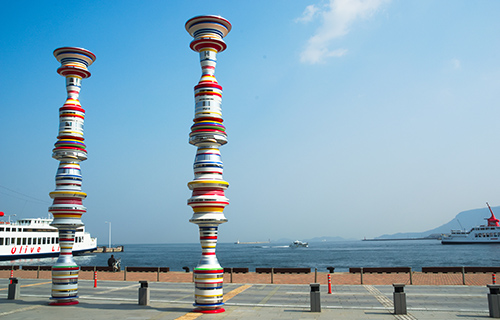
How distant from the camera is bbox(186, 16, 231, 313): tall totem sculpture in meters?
16.5

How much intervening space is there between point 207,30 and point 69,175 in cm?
992

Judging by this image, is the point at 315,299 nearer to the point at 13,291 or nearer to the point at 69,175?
the point at 69,175

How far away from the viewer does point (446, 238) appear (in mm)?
163625

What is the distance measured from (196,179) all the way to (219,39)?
21.3 feet

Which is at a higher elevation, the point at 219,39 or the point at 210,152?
the point at 219,39

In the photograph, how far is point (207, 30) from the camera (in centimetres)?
1823

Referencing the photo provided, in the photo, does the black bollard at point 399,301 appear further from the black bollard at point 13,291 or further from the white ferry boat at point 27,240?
the white ferry boat at point 27,240

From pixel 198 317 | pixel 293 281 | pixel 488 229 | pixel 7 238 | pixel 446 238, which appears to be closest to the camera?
pixel 198 317

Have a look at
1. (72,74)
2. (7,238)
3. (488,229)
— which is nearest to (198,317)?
(72,74)

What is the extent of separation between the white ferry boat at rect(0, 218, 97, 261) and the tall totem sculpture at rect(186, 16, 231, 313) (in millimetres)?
62600

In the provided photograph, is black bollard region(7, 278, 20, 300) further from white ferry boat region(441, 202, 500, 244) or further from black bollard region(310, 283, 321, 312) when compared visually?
white ferry boat region(441, 202, 500, 244)

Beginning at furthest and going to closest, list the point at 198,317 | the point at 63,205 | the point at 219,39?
1. the point at 63,205
2. the point at 219,39
3. the point at 198,317

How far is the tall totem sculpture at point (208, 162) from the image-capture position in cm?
1647

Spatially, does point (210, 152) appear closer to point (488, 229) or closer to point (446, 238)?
point (488, 229)
